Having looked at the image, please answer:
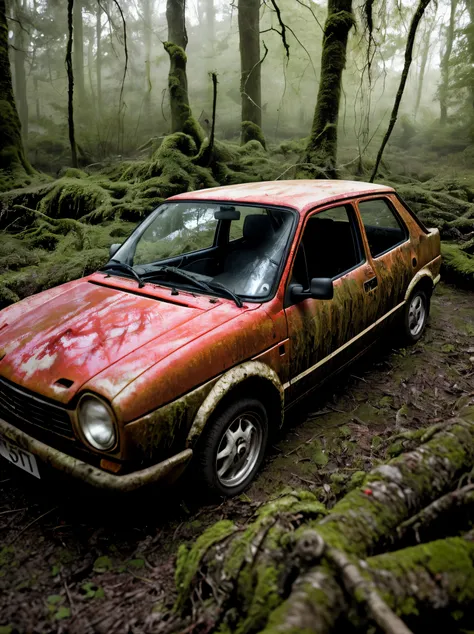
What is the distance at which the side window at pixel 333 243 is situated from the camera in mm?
3742

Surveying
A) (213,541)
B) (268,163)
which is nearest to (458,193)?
(268,163)

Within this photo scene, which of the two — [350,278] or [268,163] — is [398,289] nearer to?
[350,278]

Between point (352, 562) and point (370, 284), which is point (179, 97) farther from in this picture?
point (352, 562)

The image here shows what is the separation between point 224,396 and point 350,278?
1.73 meters

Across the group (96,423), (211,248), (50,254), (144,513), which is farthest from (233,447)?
(50,254)

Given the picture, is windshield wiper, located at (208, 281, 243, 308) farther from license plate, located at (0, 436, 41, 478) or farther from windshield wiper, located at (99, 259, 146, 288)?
license plate, located at (0, 436, 41, 478)

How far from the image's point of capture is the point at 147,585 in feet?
7.33

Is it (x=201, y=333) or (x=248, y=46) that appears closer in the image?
(x=201, y=333)

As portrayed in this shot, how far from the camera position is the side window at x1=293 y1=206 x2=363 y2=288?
12.3 feet

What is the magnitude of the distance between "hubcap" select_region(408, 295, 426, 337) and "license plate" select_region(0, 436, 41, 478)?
158 inches

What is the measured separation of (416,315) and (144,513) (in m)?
3.78

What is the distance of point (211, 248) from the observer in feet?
13.7

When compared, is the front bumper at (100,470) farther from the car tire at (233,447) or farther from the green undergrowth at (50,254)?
the green undergrowth at (50,254)

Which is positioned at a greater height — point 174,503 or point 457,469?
point 457,469
